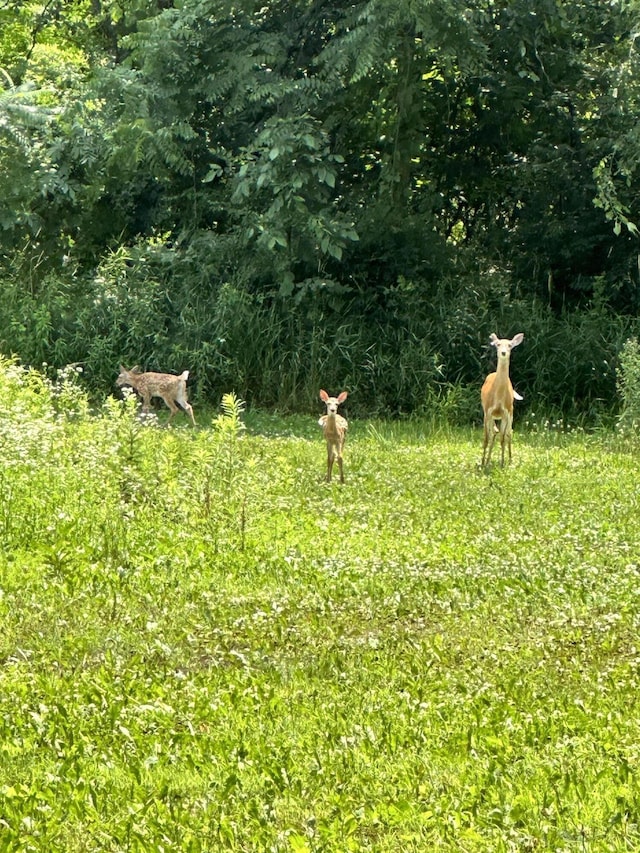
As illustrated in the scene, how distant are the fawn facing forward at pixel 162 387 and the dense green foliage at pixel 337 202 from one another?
1.78 metres

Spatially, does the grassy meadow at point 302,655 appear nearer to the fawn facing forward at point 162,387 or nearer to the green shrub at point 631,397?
the green shrub at point 631,397

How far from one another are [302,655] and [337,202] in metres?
13.9

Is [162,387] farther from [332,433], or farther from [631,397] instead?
[631,397]

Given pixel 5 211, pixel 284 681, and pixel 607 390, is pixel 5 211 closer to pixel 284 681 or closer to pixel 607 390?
pixel 607 390

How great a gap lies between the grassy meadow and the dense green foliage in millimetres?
6997

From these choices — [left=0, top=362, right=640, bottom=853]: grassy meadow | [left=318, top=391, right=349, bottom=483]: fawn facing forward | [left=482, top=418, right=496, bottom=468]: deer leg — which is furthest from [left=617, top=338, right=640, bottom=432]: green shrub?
[left=318, top=391, right=349, bottom=483]: fawn facing forward

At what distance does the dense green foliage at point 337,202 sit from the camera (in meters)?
18.2

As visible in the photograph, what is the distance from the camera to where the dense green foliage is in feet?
59.7

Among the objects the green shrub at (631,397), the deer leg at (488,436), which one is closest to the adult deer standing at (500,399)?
the deer leg at (488,436)

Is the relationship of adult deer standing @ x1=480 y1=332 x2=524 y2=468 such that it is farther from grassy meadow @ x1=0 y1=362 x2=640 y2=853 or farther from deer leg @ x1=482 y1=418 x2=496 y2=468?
grassy meadow @ x1=0 y1=362 x2=640 y2=853

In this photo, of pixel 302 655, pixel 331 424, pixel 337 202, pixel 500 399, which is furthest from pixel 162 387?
pixel 302 655

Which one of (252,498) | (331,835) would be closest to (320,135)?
(252,498)

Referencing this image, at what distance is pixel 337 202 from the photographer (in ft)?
65.3

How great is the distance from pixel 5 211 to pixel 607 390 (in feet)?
29.3
